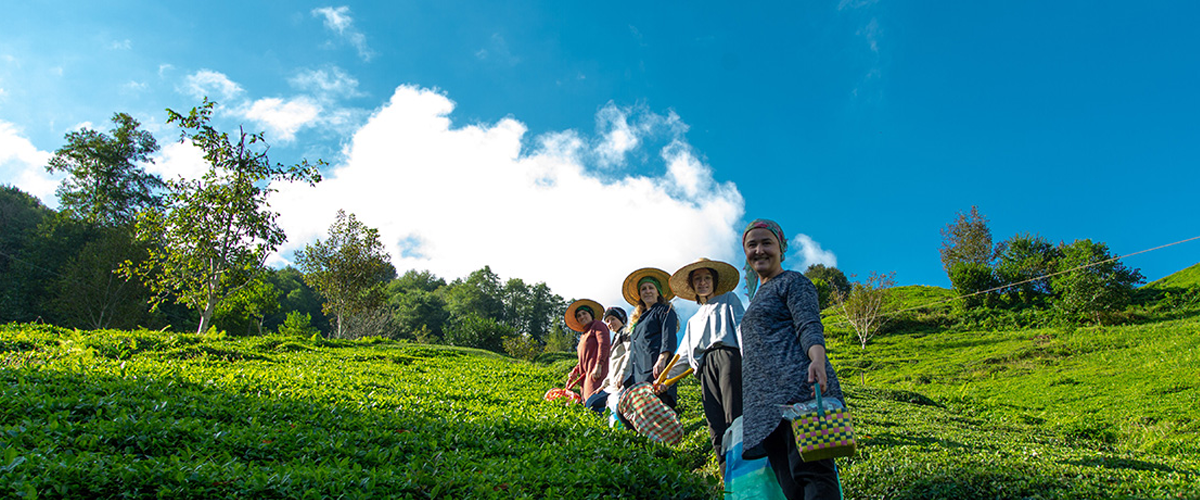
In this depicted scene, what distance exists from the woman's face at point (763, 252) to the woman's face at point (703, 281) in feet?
4.73

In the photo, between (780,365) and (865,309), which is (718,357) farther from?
(865,309)

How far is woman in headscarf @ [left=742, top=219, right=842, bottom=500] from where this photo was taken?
284 cm

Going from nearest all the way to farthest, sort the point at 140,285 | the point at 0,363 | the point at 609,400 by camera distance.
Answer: the point at 609,400
the point at 0,363
the point at 140,285

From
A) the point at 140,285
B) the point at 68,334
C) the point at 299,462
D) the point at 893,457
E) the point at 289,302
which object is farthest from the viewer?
the point at 289,302

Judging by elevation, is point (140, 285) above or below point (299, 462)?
above

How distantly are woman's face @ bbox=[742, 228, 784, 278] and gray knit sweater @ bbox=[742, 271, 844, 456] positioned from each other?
0.12m

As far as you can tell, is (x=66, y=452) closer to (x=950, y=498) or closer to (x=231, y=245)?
(x=950, y=498)

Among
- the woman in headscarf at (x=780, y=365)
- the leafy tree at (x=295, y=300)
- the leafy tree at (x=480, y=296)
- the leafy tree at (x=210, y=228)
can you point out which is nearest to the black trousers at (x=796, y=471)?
the woman in headscarf at (x=780, y=365)

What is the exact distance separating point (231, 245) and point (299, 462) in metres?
15.6

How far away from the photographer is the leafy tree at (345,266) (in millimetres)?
27875

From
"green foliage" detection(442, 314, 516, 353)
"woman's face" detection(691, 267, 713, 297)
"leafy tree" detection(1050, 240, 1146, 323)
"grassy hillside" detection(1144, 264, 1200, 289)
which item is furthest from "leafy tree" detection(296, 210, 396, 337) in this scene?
"grassy hillside" detection(1144, 264, 1200, 289)

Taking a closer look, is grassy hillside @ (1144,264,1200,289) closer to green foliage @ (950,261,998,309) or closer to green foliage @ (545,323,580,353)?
green foliage @ (950,261,998,309)

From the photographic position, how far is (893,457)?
191 inches

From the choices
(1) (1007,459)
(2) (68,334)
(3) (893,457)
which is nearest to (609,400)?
(3) (893,457)
